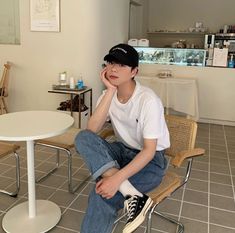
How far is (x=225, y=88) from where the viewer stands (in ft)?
14.0

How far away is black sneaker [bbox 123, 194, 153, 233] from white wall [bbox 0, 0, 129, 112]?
2.75 m

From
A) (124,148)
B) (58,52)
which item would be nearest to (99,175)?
(124,148)

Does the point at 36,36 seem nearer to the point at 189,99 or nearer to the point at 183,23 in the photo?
the point at 189,99

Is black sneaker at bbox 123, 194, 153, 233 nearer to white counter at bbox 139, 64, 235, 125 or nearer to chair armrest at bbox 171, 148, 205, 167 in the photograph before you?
chair armrest at bbox 171, 148, 205, 167

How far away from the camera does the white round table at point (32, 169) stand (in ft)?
5.68

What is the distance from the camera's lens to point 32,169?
1.92 meters

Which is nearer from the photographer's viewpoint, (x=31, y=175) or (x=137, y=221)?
(x=137, y=221)

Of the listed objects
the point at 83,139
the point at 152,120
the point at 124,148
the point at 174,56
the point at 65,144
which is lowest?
the point at 65,144

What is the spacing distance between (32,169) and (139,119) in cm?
82

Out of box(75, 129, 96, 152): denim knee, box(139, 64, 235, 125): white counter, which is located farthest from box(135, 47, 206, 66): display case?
box(75, 129, 96, 152): denim knee

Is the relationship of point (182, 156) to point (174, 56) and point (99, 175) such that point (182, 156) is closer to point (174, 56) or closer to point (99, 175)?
point (99, 175)

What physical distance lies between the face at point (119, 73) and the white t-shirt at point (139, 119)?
9 cm

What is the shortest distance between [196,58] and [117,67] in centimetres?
307

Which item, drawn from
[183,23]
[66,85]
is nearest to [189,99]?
[66,85]
